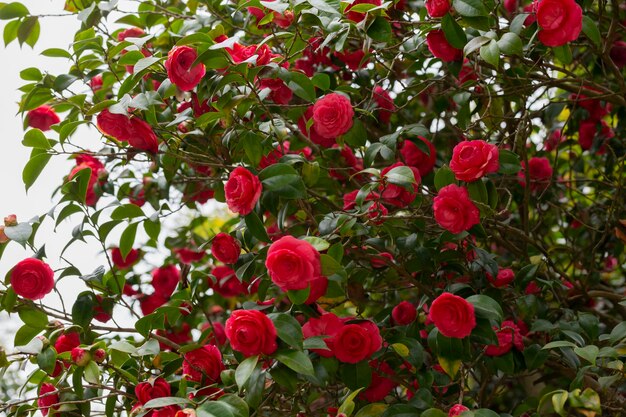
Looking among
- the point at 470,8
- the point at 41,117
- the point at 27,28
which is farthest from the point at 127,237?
the point at 470,8

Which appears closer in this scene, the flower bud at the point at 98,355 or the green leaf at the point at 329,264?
the green leaf at the point at 329,264

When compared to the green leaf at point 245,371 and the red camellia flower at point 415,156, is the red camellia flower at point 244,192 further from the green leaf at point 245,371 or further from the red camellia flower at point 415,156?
the red camellia flower at point 415,156

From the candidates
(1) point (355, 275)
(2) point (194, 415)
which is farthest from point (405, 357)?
(2) point (194, 415)

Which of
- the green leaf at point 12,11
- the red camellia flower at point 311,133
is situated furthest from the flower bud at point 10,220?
the red camellia flower at point 311,133

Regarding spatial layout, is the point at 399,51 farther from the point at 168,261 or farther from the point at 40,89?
the point at 168,261

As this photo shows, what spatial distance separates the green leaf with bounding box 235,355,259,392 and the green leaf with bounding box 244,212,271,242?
0.21 meters

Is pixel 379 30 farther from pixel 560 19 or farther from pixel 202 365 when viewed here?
pixel 202 365

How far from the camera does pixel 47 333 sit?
1375mm

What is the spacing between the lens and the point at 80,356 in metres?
1.19

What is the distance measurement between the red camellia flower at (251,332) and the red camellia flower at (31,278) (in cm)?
40

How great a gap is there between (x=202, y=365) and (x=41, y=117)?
0.74 meters

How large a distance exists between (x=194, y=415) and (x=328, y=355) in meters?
0.27

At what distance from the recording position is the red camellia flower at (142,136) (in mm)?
1265

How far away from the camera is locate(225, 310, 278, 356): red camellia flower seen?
105 cm
